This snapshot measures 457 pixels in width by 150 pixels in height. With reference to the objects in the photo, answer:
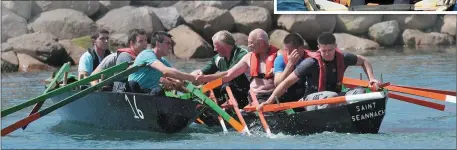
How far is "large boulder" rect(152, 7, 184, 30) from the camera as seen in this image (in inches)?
1087

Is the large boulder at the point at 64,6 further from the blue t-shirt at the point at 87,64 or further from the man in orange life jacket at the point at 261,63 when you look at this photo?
the man in orange life jacket at the point at 261,63

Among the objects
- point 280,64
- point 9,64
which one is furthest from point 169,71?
point 9,64

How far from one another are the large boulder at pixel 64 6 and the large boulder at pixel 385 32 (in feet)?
24.0

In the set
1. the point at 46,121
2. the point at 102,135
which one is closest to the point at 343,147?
the point at 102,135

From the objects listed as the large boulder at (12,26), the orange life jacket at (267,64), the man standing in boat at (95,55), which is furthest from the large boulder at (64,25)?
the orange life jacket at (267,64)

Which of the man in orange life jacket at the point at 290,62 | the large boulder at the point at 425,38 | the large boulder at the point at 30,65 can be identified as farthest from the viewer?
the large boulder at the point at 425,38

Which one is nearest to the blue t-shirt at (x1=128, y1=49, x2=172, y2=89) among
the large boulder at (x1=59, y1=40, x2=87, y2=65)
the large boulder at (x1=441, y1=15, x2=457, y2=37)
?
the large boulder at (x1=59, y1=40, x2=87, y2=65)

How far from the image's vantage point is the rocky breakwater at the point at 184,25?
24641 millimetres

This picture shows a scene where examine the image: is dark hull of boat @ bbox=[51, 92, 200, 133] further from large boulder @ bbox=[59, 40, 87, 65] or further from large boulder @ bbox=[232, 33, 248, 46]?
large boulder @ bbox=[232, 33, 248, 46]

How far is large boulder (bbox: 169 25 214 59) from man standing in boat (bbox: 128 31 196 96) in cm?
1294

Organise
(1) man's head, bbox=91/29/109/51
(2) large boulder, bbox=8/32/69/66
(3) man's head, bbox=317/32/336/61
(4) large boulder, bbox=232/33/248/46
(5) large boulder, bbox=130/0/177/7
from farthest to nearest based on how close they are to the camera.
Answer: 1. (5) large boulder, bbox=130/0/177/7
2. (4) large boulder, bbox=232/33/248/46
3. (2) large boulder, bbox=8/32/69/66
4. (1) man's head, bbox=91/29/109/51
5. (3) man's head, bbox=317/32/336/61

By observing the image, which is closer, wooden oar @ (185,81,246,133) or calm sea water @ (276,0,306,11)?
wooden oar @ (185,81,246,133)

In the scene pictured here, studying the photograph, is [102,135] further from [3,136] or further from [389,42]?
[389,42]

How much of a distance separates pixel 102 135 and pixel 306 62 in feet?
8.42
